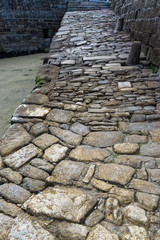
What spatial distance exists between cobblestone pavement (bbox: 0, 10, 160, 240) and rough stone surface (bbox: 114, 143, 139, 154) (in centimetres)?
1

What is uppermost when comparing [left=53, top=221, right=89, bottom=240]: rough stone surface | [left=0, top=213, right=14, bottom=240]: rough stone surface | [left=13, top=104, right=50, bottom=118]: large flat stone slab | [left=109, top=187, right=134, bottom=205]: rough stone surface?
[left=13, top=104, right=50, bottom=118]: large flat stone slab

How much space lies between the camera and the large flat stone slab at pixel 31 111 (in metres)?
2.49

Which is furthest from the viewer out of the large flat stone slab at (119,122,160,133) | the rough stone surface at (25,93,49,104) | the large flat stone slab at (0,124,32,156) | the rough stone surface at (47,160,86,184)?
the rough stone surface at (25,93,49,104)

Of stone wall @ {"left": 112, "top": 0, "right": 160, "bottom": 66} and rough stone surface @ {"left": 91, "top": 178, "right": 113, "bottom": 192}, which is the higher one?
stone wall @ {"left": 112, "top": 0, "right": 160, "bottom": 66}

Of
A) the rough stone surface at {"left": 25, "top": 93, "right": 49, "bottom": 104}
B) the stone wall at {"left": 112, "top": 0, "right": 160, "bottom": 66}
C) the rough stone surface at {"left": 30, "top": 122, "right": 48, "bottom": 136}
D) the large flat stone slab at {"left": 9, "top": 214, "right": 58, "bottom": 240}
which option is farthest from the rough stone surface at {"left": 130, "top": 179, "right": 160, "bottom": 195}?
the stone wall at {"left": 112, "top": 0, "right": 160, "bottom": 66}

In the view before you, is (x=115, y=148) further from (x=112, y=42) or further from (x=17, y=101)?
(x=112, y=42)

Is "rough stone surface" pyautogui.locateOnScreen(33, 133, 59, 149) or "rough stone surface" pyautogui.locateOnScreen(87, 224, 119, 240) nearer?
"rough stone surface" pyautogui.locateOnScreen(87, 224, 119, 240)

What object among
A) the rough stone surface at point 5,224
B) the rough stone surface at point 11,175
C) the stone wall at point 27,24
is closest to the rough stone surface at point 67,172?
the rough stone surface at point 11,175

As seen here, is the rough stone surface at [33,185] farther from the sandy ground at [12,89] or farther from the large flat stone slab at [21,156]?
the sandy ground at [12,89]

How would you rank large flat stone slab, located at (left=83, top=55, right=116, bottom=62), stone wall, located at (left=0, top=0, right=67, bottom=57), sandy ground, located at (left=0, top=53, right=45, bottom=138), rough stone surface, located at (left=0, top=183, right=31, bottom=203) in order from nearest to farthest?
1. rough stone surface, located at (left=0, top=183, right=31, bottom=203)
2. sandy ground, located at (left=0, top=53, right=45, bottom=138)
3. large flat stone slab, located at (left=83, top=55, right=116, bottom=62)
4. stone wall, located at (left=0, top=0, right=67, bottom=57)

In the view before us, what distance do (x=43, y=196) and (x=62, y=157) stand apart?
0.48 m

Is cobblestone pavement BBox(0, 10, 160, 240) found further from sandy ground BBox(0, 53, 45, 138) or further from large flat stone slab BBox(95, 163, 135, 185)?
sandy ground BBox(0, 53, 45, 138)

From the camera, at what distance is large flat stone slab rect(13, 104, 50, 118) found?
249 centimetres

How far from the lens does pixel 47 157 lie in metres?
1.84
